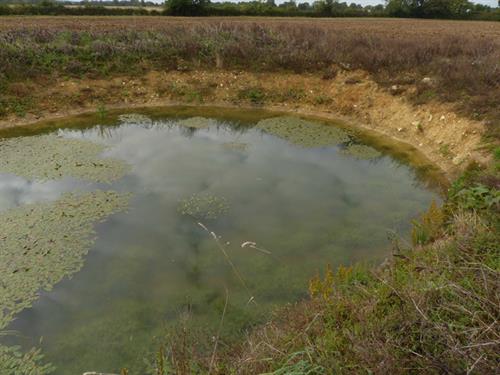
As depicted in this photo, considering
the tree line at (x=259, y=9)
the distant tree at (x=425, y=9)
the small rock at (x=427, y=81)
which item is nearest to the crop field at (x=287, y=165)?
the small rock at (x=427, y=81)

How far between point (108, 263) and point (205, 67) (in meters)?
11.4

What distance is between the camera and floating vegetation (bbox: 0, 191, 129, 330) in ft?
18.8

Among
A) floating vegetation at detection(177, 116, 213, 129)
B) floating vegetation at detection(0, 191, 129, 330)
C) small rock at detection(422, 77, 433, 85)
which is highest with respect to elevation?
small rock at detection(422, 77, 433, 85)

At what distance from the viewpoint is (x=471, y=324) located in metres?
3.04

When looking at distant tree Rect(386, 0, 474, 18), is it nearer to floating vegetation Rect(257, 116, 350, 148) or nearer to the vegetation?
floating vegetation Rect(257, 116, 350, 148)

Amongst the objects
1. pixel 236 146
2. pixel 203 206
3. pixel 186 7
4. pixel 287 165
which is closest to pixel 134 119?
pixel 236 146

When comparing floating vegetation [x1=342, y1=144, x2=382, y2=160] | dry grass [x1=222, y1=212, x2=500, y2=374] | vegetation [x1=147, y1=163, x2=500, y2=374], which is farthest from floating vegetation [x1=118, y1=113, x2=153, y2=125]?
dry grass [x1=222, y1=212, x2=500, y2=374]

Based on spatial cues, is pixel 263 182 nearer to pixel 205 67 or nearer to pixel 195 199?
pixel 195 199

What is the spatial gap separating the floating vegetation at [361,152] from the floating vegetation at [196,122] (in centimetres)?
481

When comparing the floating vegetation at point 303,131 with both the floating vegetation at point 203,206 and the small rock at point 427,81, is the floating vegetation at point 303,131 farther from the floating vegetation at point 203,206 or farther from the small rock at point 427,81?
the floating vegetation at point 203,206

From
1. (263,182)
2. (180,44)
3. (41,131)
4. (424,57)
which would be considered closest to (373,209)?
(263,182)

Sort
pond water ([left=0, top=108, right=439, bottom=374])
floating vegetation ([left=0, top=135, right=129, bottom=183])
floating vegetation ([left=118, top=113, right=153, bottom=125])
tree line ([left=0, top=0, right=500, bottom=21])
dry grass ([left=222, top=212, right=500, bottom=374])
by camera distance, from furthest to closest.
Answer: tree line ([left=0, top=0, right=500, bottom=21])
floating vegetation ([left=118, top=113, right=153, bottom=125])
floating vegetation ([left=0, top=135, right=129, bottom=183])
pond water ([left=0, top=108, right=439, bottom=374])
dry grass ([left=222, top=212, right=500, bottom=374])

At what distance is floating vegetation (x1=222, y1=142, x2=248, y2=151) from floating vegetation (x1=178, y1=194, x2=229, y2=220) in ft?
9.73

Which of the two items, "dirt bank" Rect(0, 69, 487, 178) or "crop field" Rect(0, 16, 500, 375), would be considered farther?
"dirt bank" Rect(0, 69, 487, 178)
